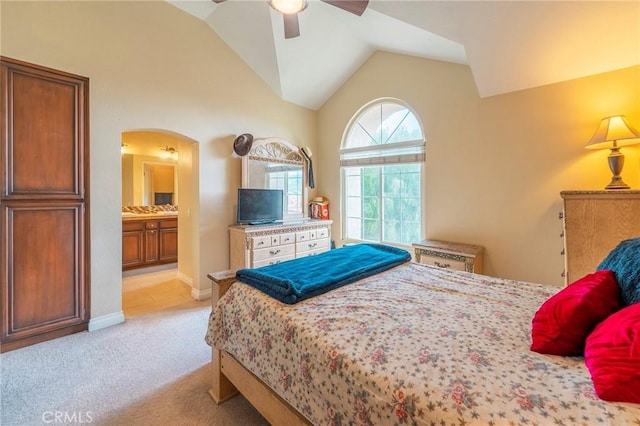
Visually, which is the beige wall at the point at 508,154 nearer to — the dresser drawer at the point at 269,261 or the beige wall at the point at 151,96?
the dresser drawer at the point at 269,261

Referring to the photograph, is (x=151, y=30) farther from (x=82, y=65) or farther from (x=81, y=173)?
(x=81, y=173)

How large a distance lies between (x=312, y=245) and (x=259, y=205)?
1.01m

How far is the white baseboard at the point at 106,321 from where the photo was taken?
276 cm

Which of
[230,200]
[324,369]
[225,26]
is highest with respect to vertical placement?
[225,26]

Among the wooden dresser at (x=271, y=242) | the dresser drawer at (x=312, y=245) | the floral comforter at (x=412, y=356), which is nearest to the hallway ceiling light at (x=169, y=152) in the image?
the wooden dresser at (x=271, y=242)

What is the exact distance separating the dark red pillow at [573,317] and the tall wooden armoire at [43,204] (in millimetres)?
3543

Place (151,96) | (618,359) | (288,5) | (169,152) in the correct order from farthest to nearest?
(169,152) → (151,96) → (288,5) → (618,359)

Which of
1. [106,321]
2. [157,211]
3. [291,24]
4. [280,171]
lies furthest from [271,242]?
[157,211]

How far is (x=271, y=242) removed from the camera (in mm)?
3812

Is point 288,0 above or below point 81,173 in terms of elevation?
above

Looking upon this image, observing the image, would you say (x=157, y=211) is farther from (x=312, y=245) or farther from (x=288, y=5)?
(x=288, y=5)

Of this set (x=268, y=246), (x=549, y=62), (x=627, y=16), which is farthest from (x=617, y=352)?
(x=268, y=246)

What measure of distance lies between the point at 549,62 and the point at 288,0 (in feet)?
8.23

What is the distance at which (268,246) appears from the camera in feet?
12.4
